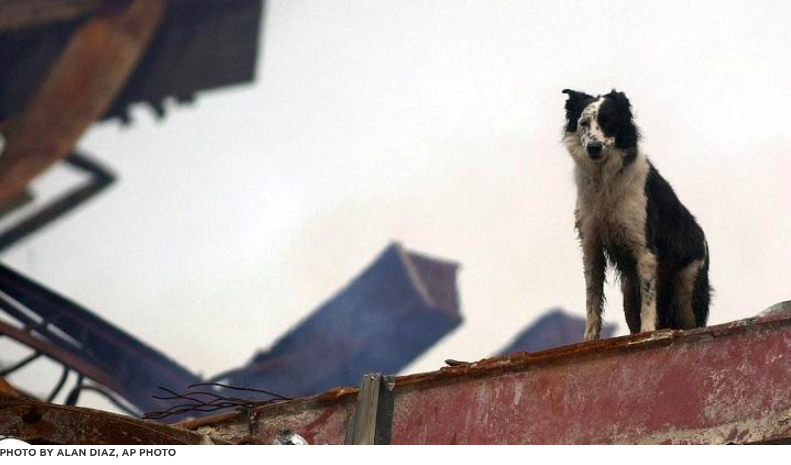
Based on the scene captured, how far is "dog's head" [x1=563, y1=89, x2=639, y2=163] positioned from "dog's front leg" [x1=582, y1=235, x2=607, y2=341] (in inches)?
29.7

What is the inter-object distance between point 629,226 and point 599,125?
84 cm

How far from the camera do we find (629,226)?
11055mm

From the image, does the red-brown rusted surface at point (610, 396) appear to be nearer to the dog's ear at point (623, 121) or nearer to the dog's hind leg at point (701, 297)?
the dog's ear at point (623, 121)

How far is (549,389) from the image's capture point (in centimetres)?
877

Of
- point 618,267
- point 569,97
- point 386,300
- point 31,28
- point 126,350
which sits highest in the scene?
point 31,28

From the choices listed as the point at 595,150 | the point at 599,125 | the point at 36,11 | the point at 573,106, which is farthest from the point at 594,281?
the point at 36,11

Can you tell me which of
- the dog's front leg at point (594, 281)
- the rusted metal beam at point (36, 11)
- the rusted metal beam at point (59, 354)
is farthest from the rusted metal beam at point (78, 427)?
the rusted metal beam at point (36, 11)

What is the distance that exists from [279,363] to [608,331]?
6541 millimetres

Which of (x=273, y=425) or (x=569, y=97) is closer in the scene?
(x=273, y=425)

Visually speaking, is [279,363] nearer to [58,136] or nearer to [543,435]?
[58,136]

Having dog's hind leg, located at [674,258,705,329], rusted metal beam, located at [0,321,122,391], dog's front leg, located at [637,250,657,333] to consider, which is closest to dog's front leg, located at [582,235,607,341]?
dog's front leg, located at [637,250,657,333]

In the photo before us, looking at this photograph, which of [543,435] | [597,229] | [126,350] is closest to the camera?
[543,435]

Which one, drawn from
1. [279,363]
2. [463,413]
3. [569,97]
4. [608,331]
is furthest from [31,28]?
[463,413]

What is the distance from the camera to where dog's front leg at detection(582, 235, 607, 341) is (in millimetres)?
11156
